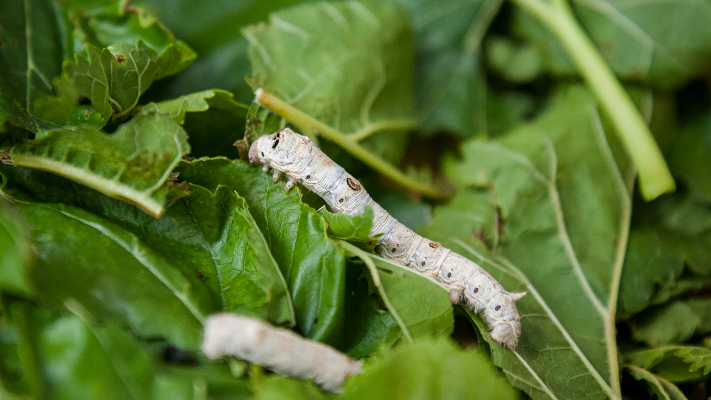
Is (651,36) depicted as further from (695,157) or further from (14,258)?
(14,258)

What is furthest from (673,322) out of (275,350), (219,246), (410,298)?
(219,246)

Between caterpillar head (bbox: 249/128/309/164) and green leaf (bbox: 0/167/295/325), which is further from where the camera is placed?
caterpillar head (bbox: 249/128/309/164)

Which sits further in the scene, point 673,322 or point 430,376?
point 673,322

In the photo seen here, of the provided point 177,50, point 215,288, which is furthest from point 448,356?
point 177,50

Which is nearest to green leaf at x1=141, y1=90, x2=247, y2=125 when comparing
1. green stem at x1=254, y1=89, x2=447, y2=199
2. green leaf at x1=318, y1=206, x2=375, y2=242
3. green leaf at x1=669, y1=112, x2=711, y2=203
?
green stem at x1=254, y1=89, x2=447, y2=199

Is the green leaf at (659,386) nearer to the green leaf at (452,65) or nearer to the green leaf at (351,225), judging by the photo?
the green leaf at (351,225)

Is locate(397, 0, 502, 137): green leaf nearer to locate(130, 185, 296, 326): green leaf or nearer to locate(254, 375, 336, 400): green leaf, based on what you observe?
locate(130, 185, 296, 326): green leaf

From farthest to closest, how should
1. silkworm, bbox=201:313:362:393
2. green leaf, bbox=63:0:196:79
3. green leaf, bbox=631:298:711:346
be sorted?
green leaf, bbox=631:298:711:346
green leaf, bbox=63:0:196:79
silkworm, bbox=201:313:362:393

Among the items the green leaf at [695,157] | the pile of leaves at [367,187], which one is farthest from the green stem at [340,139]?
the green leaf at [695,157]
